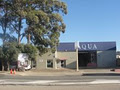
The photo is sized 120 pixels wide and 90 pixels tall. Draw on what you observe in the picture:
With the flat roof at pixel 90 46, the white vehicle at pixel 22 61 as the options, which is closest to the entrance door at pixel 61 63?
the flat roof at pixel 90 46

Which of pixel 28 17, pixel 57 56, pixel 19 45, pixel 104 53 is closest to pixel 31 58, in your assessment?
pixel 19 45

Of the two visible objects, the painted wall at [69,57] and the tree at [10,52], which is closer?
the tree at [10,52]

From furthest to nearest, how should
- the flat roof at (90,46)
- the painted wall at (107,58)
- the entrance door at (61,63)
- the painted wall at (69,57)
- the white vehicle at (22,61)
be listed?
the flat roof at (90,46), the painted wall at (107,58), the painted wall at (69,57), the entrance door at (61,63), the white vehicle at (22,61)

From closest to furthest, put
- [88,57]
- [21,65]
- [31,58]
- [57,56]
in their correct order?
[21,65] → [31,58] → [57,56] → [88,57]

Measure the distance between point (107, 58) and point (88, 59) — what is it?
6.75 metres

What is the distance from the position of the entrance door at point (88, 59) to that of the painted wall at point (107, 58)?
2450 mm

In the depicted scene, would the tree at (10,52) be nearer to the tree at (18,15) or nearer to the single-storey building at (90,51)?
the tree at (18,15)

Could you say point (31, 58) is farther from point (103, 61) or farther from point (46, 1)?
point (103, 61)

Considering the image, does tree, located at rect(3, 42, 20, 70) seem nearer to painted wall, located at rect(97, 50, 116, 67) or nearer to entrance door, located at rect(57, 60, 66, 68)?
entrance door, located at rect(57, 60, 66, 68)

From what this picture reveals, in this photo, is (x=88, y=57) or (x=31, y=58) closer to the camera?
(x=31, y=58)

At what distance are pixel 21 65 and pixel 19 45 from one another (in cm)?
323

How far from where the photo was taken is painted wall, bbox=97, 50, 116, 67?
244 ft

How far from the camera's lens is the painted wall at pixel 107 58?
7425cm

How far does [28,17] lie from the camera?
50656 mm
